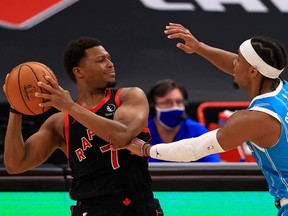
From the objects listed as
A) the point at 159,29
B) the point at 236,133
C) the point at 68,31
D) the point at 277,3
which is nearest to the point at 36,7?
the point at 68,31

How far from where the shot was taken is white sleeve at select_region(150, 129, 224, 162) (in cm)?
388

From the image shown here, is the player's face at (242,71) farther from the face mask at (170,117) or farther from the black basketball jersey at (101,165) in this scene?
the face mask at (170,117)

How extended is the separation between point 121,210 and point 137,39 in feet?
12.8

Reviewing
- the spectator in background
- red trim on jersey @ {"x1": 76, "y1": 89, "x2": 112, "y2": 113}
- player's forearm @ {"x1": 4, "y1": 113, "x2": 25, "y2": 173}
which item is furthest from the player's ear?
the spectator in background

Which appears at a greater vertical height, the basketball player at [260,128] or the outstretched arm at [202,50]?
the outstretched arm at [202,50]

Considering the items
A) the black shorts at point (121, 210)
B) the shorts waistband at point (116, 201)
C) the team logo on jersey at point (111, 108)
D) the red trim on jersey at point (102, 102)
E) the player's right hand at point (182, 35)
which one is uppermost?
the player's right hand at point (182, 35)

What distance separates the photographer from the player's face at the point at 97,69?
4371 millimetres

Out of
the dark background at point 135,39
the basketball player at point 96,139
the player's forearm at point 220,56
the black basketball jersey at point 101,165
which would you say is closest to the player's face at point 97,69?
the basketball player at point 96,139

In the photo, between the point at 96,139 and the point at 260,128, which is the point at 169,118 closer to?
the point at 96,139

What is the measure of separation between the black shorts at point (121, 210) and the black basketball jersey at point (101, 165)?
70 mm

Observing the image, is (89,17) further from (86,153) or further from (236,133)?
(236,133)

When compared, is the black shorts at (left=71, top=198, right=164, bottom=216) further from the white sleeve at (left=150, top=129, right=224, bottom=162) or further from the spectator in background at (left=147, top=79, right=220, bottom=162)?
the spectator in background at (left=147, top=79, right=220, bottom=162)

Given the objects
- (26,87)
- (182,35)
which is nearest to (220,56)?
(182,35)

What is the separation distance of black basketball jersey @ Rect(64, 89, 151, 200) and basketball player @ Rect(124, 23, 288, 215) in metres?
0.21
